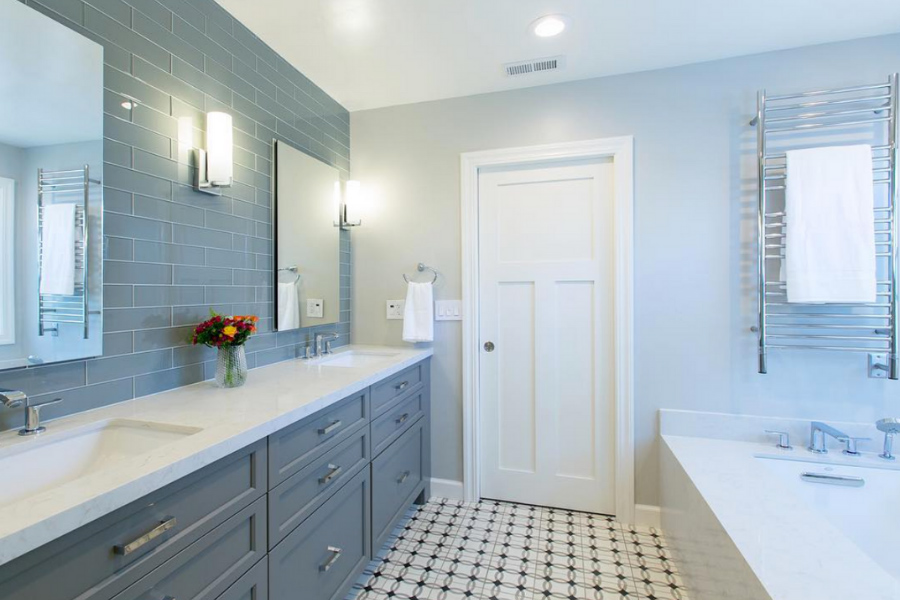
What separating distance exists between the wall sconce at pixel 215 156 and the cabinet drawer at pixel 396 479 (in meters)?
1.28

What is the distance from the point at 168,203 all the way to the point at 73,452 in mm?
829

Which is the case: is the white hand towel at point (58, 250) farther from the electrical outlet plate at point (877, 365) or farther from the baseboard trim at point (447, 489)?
the electrical outlet plate at point (877, 365)

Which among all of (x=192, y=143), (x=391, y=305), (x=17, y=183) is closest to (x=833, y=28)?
(x=391, y=305)

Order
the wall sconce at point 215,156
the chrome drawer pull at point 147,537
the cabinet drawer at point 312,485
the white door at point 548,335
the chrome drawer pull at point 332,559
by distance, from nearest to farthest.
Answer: the chrome drawer pull at point 147,537 < the cabinet drawer at point 312,485 < the chrome drawer pull at point 332,559 < the wall sconce at point 215,156 < the white door at point 548,335

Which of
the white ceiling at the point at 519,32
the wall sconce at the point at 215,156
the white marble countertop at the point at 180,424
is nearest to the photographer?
the white marble countertop at the point at 180,424

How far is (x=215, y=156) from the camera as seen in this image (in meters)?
1.53

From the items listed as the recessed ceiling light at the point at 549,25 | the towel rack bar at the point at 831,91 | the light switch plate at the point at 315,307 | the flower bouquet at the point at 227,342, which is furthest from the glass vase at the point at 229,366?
the towel rack bar at the point at 831,91

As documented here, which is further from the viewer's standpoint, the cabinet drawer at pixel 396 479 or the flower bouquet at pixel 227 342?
the cabinet drawer at pixel 396 479

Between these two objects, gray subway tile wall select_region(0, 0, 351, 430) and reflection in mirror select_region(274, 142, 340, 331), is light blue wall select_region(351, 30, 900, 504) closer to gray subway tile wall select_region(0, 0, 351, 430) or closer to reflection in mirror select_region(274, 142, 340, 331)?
reflection in mirror select_region(274, 142, 340, 331)

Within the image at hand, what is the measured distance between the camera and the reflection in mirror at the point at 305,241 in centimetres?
199

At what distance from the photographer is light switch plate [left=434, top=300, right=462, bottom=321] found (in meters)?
2.42

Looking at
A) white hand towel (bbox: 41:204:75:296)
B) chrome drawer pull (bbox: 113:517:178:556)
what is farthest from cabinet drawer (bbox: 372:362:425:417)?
white hand towel (bbox: 41:204:75:296)

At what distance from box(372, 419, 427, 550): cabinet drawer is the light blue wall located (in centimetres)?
52

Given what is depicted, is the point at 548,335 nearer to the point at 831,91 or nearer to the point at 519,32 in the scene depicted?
the point at 519,32
